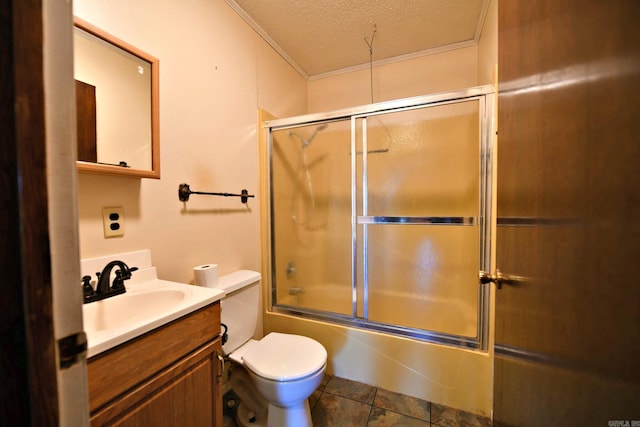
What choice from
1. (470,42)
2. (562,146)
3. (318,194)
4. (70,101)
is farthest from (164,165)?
(470,42)

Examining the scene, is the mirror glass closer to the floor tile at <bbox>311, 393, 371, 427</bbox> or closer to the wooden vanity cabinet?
the wooden vanity cabinet

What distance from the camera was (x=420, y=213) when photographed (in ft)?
6.13

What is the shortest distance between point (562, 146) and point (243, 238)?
1663 mm

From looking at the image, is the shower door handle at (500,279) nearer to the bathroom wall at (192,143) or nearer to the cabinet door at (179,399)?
the cabinet door at (179,399)

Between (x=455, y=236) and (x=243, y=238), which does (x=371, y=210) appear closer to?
(x=455, y=236)

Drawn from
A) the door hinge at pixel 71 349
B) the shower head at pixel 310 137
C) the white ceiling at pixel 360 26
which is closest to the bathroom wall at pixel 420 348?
the white ceiling at pixel 360 26

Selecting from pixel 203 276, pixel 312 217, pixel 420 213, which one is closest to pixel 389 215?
pixel 420 213

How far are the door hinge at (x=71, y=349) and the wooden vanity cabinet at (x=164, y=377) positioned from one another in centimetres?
42

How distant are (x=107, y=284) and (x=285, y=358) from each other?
2.86 ft

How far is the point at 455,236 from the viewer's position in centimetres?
178

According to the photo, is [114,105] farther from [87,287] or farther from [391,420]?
[391,420]

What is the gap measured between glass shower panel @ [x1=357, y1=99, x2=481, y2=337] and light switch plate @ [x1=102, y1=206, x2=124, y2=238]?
1397 mm

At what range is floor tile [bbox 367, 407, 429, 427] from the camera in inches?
53.0

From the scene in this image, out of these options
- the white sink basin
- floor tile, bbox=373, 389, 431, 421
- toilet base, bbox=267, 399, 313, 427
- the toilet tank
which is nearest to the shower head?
the toilet tank
